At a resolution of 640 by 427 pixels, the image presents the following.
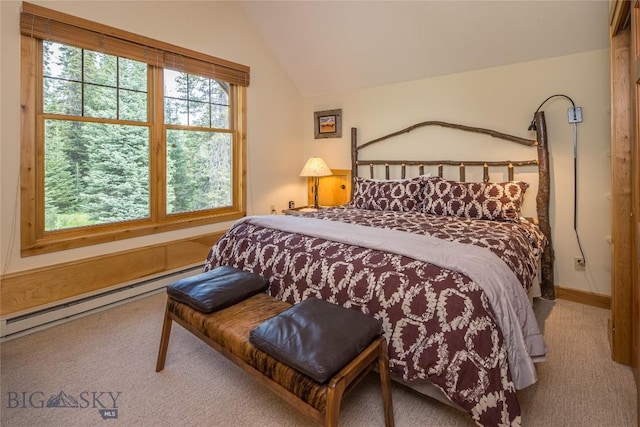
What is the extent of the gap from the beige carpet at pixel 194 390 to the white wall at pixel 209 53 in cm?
83

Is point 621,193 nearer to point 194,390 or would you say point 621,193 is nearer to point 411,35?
point 411,35

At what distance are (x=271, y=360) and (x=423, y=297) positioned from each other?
28.1 inches

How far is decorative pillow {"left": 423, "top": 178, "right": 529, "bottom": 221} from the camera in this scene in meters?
2.80

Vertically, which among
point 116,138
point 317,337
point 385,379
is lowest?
point 385,379

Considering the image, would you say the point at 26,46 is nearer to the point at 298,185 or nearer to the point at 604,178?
the point at 298,185

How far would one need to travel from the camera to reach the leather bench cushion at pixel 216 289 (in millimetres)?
1811

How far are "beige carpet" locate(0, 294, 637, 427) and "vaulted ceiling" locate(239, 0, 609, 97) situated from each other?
229cm

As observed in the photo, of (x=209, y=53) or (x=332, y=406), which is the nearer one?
(x=332, y=406)

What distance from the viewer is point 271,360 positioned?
1.41 metres

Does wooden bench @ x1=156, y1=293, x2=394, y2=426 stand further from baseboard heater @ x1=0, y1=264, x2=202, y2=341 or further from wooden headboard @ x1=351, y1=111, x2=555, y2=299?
wooden headboard @ x1=351, y1=111, x2=555, y2=299

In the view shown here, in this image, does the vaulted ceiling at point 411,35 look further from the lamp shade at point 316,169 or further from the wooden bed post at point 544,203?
the lamp shade at point 316,169

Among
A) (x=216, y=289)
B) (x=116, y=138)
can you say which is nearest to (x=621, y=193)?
(x=216, y=289)

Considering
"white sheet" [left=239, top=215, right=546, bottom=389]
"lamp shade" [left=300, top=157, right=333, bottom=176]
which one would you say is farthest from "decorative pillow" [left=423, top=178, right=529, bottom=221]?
"lamp shade" [left=300, top=157, right=333, bottom=176]

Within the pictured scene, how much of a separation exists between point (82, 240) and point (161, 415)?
1728 millimetres
